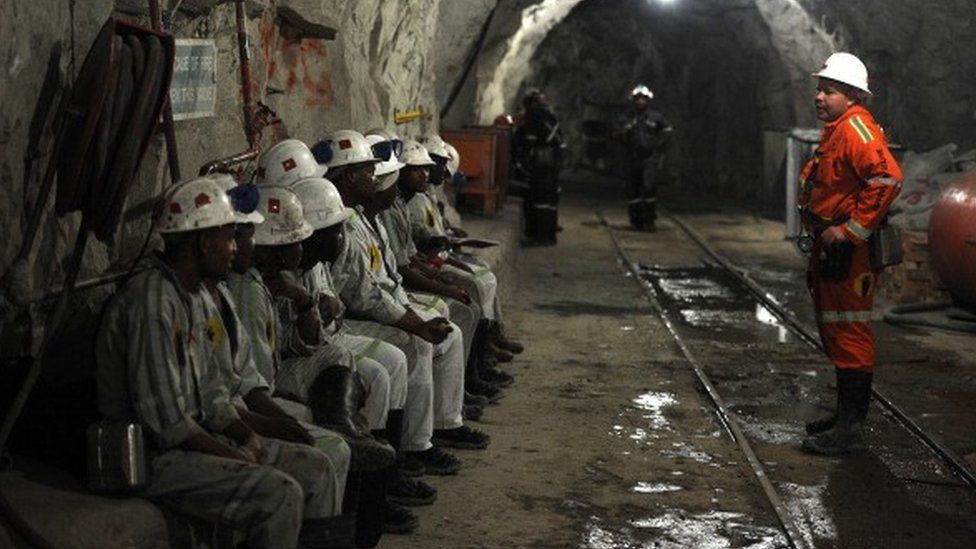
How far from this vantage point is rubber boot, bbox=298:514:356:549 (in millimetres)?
5008

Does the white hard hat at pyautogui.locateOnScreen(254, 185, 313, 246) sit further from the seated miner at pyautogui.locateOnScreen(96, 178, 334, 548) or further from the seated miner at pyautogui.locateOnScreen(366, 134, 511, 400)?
the seated miner at pyautogui.locateOnScreen(366, 134, 511, 400)

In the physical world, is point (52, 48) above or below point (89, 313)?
above

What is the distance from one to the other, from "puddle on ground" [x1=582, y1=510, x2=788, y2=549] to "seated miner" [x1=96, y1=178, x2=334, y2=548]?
1805mm

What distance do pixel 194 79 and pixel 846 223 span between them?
324 centimetres

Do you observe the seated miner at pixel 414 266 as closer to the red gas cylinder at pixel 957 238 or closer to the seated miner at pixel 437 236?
the seated miner at pixel 437 236

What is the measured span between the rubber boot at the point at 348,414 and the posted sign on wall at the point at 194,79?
1.38m

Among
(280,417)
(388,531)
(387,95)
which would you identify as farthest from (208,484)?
(387,95)

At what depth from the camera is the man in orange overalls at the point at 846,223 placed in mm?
7859

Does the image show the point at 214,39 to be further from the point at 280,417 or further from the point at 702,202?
the point at 702,202

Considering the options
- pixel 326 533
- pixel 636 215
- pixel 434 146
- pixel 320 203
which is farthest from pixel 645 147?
pixel 326 533

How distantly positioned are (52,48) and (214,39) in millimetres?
1800

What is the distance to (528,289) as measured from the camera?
1432 cm

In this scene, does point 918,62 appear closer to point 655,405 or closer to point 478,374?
point 655,405

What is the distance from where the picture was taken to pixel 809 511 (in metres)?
6.86
